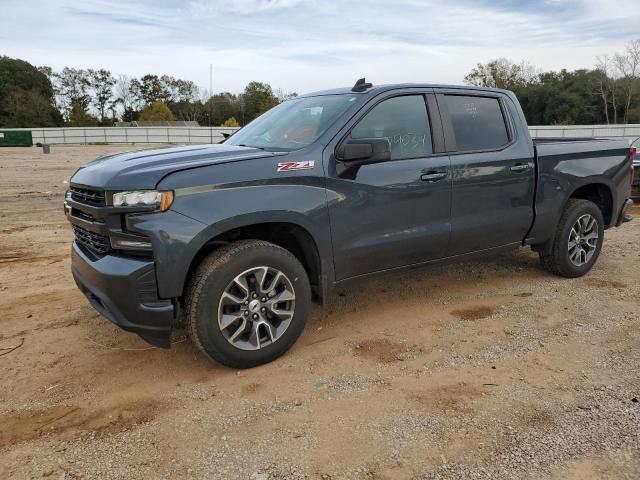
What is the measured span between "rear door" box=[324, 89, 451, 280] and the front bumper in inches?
51.0

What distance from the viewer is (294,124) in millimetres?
4238

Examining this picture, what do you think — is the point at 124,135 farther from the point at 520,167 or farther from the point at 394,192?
the point at 394,192

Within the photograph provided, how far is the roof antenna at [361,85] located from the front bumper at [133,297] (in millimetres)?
2178

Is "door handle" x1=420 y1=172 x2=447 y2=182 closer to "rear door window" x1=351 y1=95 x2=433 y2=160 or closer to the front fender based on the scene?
"rear door window" x1=351 y1=95 x2=433 y2=160

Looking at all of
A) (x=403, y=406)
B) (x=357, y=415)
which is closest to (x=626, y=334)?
(x=403, y=406)

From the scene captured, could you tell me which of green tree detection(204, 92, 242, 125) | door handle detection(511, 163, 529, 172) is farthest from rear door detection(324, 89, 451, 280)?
green tree detection(204, 92, 242, 125)

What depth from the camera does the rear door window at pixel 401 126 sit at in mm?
4008

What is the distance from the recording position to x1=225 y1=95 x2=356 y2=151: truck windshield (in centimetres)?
394

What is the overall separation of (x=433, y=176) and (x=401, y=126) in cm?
48

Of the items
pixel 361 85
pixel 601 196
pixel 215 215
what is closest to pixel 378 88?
pixel 361 85

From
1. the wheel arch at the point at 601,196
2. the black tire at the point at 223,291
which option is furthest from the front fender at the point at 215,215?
the wheel arch at the point at 601,196

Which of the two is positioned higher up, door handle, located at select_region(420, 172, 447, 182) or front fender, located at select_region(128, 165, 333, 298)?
door handle, located at select_region(420, 172, 447, 182)

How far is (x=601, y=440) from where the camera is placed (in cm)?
276

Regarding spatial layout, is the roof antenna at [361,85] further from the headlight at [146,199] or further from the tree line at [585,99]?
the tree line at [585,99]
